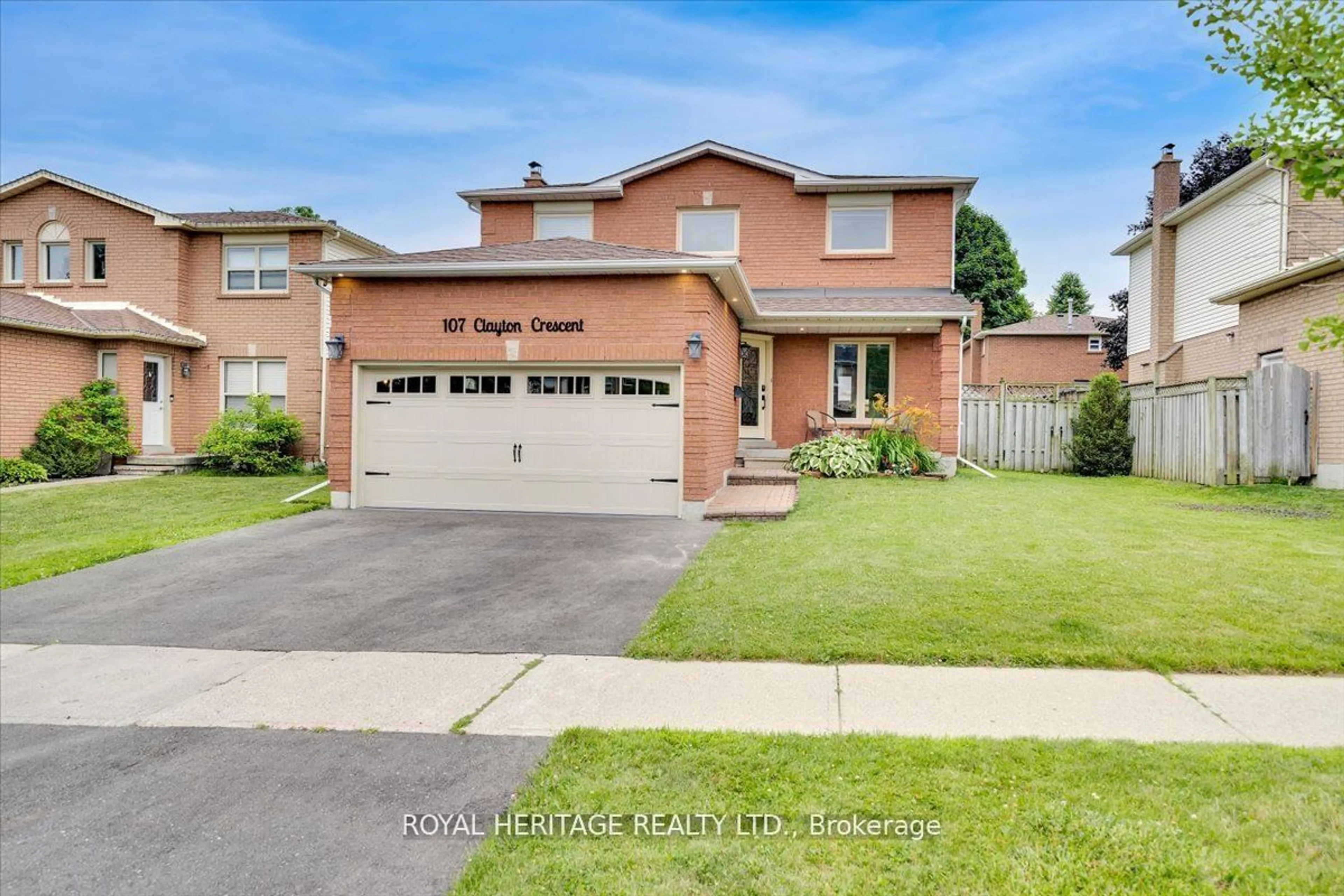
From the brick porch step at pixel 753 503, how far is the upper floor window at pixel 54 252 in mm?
18424

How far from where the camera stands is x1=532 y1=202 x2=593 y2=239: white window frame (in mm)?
17688

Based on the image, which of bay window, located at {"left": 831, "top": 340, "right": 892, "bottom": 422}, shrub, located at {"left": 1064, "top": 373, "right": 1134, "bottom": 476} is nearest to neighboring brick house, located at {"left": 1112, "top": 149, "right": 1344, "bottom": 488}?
shrub, located at {"left": 1064, "top": 373, "right": 1134, "bottom": 476}

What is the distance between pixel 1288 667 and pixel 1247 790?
2090mm

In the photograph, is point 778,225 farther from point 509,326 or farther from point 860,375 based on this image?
point 509,326

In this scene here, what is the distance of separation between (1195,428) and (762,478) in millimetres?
7997

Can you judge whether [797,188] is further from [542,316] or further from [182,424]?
[182,424]

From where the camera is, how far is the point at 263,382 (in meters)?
18.3

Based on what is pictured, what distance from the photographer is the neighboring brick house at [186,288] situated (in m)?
17.8

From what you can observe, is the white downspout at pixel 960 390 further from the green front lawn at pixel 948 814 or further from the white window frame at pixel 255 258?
the white window frame at pixel 255 258

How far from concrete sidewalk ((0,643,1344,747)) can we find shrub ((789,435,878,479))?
9.63m

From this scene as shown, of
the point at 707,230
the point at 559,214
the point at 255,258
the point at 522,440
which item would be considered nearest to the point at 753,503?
the point at 522,440

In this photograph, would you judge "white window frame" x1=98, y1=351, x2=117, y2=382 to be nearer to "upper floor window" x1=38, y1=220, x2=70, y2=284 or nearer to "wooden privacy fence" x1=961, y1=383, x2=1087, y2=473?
"upper floor window" x1=38, y1=220, x2=70, y2=284

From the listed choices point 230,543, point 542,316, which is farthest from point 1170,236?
point 230,543

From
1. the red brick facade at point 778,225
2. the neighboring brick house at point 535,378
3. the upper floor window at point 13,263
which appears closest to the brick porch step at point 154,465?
the upper floor window at point 13,263
